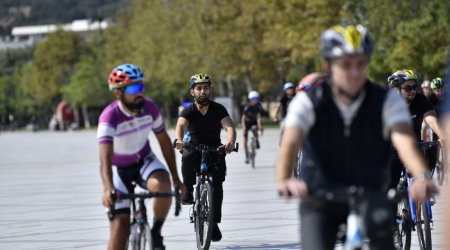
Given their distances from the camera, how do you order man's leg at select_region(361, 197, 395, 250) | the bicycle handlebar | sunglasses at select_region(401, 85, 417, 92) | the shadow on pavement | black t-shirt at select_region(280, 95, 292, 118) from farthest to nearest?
black t-shirt at select_region(280, 95, 292, 118)
the bicycle handlebar
the shadow on pavement
sunglasses at select_region(401, 85, 417, 92)
man's leg at select_region(361, 197, 395, 250)

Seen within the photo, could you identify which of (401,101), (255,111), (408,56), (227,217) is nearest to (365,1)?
(408,56)

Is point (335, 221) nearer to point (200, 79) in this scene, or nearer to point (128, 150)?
point (128, 150)

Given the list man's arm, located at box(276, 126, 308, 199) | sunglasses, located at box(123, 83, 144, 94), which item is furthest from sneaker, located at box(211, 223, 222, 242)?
man's arm, located at box(276, 126, 308, 199)

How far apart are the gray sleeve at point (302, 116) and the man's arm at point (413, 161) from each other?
0.41 meters

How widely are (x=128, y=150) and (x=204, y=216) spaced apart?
355 centimetres

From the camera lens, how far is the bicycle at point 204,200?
38.7 feet

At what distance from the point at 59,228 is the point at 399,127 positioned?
930 centimetres

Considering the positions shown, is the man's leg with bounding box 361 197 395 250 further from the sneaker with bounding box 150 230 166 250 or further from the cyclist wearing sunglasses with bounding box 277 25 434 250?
the sneaker with bounding box 150 230 166 250

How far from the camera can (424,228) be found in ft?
34.7

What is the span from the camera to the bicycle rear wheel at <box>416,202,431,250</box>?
10453 millimetres

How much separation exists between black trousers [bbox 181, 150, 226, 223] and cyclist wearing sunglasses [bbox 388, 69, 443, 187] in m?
2.06

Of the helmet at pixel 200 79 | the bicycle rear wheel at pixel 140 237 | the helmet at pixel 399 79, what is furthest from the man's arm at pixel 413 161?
the helmet at pixel 200 79

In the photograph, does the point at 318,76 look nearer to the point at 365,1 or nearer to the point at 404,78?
the point at 404,78

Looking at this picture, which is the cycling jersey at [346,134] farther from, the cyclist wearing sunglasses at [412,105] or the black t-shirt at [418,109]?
the black t-shirt at [418,109]
